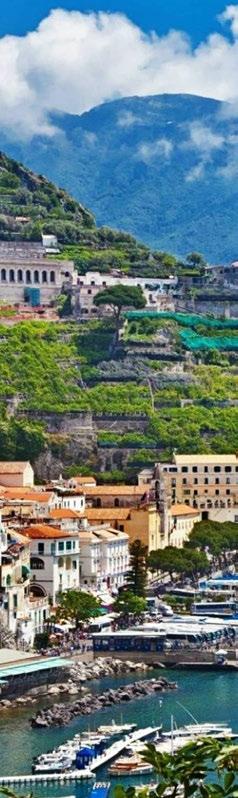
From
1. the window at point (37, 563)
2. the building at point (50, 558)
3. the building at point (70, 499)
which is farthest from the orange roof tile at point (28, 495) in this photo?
the window at point (37, 563)

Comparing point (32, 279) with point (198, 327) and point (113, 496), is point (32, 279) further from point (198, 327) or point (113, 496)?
point (113, 496)

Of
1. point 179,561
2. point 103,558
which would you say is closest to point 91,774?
point 103,558

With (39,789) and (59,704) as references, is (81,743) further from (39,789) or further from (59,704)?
(59,704)

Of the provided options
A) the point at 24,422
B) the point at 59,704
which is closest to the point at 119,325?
the point at 24,422

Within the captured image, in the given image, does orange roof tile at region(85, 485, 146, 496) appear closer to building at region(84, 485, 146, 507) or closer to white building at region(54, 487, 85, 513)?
building at region(84, 485, 146, 507)

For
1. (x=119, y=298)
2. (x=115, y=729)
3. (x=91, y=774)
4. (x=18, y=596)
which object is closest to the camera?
(x=91, y=774)
